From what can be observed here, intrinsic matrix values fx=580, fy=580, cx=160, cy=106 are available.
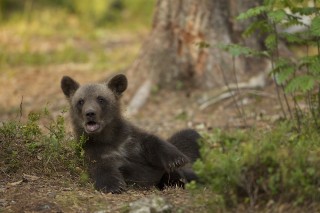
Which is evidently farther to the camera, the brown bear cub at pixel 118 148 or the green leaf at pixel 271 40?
the green leaf at pixel 271 40

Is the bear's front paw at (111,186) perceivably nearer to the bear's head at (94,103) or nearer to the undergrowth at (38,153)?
the undergrowth at (38,153)

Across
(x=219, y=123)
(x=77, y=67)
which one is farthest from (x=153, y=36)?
(x=77, y=67)

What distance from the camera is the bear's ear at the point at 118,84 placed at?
7453mm

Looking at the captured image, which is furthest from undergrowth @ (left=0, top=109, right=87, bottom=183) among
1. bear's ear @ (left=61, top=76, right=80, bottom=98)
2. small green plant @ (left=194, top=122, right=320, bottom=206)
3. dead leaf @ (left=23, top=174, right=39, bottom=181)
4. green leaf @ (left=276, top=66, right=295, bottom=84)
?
green leaf @ (left=276, top=66, right=295, bottom=84)

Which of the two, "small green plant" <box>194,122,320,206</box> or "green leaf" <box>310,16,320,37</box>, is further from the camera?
"green leaf" <box>310,16,320,37</box>

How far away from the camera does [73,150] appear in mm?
6828

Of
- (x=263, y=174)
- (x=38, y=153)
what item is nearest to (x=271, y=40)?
(x=263, y=174)

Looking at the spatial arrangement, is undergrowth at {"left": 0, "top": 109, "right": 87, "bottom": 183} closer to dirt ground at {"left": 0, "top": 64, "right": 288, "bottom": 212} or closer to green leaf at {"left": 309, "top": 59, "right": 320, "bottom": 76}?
dirt ground at {"left": 0, "top": 64, "right": 288, "bottom": 212}

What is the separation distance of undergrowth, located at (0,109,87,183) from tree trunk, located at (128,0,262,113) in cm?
476

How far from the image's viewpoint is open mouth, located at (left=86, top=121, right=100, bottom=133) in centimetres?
672

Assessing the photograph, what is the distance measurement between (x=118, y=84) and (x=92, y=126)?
3.08ft

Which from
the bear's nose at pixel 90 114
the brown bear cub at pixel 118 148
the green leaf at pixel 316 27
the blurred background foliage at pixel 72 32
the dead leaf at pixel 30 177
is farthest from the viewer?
the blurred background foliage at pixel 72 32

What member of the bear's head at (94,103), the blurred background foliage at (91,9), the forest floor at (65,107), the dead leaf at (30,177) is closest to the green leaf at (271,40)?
the forest floor at (65,107)

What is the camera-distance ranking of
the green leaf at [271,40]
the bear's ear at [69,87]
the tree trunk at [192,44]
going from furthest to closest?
the tree trunk at [192,44], the bear's ear at [69,87], the green leaf at [271,40]
